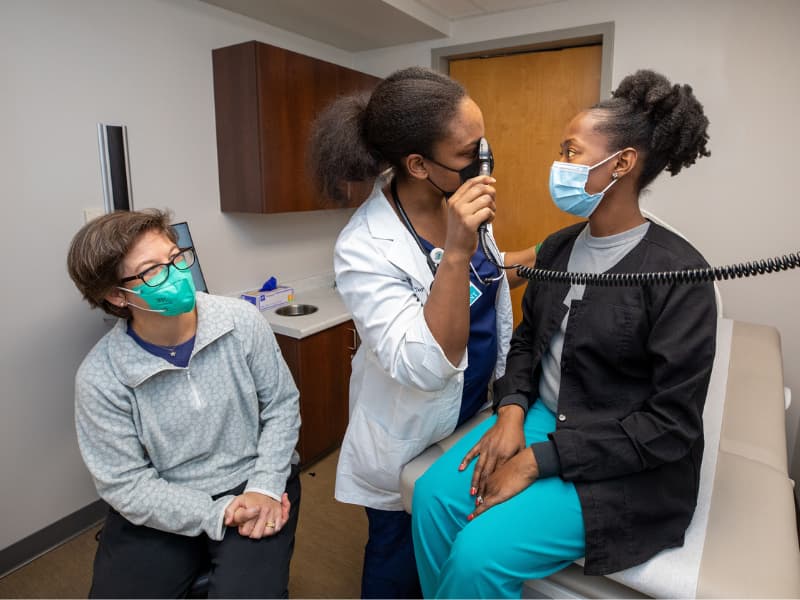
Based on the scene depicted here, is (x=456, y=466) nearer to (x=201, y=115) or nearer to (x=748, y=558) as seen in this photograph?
(x=748, y=558)

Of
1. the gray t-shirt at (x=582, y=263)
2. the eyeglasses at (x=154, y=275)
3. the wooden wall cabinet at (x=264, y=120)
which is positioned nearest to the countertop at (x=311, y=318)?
the wooden wall cabinet at (x=264, y=120)

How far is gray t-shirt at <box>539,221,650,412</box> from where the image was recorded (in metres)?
1.16

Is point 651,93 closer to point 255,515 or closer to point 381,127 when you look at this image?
point 381,127

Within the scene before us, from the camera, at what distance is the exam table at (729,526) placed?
3.05ft

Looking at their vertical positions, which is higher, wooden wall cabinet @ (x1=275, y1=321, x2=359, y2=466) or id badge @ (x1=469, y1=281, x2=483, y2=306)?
id badge @ (x1=469, y1=281, x2=483, y2=306)

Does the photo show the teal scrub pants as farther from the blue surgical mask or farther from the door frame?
the door frame

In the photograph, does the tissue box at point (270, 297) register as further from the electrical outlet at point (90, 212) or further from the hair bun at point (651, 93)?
the hair bun at point (651, 93)

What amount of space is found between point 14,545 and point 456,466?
1.79 m

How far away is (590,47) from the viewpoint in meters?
2.64

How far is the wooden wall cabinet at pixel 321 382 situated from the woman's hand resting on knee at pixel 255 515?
3.43ft

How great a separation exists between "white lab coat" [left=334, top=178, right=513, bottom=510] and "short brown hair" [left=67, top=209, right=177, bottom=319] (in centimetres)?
51

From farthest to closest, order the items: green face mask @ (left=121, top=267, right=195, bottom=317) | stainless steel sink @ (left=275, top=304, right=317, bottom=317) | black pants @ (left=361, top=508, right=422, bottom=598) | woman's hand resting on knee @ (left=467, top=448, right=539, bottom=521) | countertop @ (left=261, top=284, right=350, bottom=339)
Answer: stainless steel sink @ (left=275, top=304, right=317, bottom=317) < countertop @ (left=261, top=284, right=350, bottom=339) < black pants @ (left=361, top=508, right=422, bottom=598) < green face mask @ (left=121, top=267, right=195, bottom=317) < woman's hand resting on knee @ (left=467, top=448, right=539, bottom=521)

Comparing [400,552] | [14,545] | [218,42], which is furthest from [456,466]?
[218,42]

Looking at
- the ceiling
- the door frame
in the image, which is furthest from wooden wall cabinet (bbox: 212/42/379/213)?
the door frame
